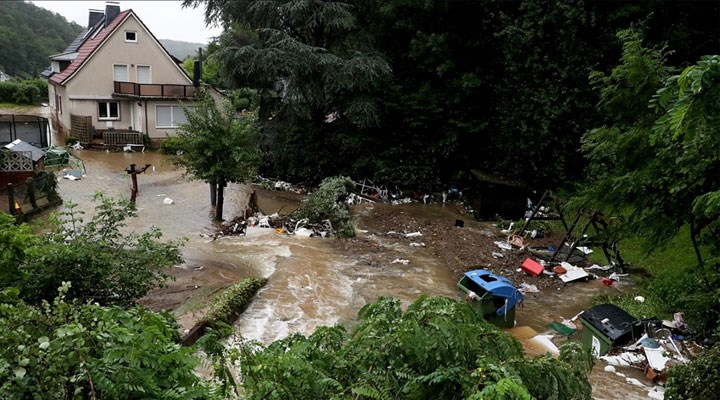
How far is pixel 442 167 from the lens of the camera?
20.9m

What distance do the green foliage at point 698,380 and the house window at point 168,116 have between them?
85.0 ft

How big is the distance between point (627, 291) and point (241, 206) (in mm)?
11764

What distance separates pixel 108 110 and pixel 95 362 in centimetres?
2799

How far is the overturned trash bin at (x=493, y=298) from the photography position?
350 inches

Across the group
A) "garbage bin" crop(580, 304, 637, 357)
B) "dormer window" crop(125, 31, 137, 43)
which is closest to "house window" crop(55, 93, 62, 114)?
"dormer window" crop(125, 31, 137, 43)

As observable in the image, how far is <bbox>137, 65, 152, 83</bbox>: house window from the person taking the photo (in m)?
28.1

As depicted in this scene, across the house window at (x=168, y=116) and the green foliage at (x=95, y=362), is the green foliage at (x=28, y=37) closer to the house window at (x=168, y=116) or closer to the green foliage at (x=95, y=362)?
the house window at (x=168, y=116)

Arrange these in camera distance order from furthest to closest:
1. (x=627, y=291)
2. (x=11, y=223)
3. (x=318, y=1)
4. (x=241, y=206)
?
1. (x=318, y=1)
2. (x=241, y=206)
3. (x=627, y=291)
4. (x=11, y=223)

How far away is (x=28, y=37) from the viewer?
253 ft

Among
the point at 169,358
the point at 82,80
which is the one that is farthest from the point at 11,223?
the point at 82,80

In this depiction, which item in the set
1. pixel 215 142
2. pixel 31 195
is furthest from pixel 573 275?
pixel 31 195

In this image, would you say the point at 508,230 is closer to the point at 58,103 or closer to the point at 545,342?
the point at 545,342

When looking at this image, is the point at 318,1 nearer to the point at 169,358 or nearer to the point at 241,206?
the point at 241,206

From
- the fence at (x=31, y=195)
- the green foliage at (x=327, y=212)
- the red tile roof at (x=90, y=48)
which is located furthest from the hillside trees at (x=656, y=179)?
the red tile roof at (x=90, y=48)
